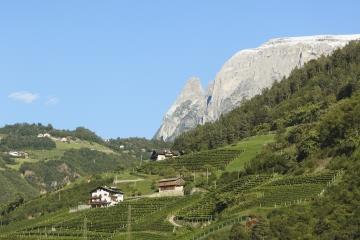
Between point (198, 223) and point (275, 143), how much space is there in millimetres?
38270

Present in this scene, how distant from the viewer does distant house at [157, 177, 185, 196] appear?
12875cm

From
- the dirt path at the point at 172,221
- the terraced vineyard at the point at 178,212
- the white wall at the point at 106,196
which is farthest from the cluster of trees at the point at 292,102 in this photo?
the dirt path at the point at 172,221

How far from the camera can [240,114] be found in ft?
611

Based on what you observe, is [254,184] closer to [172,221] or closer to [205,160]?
[172,221]

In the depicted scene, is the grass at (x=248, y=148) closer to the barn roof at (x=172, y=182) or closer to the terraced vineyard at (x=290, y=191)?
the barn roof at (x=172, y=182)

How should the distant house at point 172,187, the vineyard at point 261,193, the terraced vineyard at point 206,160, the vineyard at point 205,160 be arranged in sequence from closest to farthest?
the vineyard at point 261,193
the distant house at point 172,187
the vineyard at point 205,160
the terraced vineyard at point 206,160

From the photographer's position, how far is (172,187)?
130 metres

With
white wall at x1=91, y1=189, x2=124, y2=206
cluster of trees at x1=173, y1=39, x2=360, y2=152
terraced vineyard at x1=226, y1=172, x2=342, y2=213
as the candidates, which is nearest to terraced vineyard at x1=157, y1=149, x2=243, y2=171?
cluster of trees at x1=173, y1=39, x2=360, y2=152

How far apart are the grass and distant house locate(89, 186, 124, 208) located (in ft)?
61.1

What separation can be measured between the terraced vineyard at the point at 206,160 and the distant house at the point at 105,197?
14620 mm

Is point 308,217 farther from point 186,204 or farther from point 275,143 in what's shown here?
point 275,143

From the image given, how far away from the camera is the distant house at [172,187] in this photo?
129m

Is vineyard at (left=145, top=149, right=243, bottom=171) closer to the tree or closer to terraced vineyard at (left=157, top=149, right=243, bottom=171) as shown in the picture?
terraced vineyard at (left=157, top=149, right=243, bottom=171)

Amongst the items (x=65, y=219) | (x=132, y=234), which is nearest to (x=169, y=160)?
(x=65, y=219)
